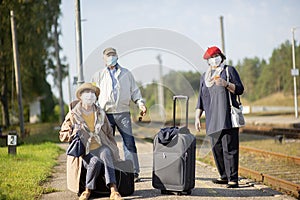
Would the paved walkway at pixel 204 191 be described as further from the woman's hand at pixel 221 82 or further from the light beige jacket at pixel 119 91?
the woman's hand at pixel 221 82

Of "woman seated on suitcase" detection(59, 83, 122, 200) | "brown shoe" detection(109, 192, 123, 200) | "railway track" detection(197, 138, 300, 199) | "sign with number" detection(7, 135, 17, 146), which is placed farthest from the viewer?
"sign with number" detection(7, 135, 17, 146)

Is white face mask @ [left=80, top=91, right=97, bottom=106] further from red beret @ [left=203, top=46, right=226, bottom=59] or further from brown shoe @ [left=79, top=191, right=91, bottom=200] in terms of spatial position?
red beret @ [left=203, top=46, right=226, bottom=59]

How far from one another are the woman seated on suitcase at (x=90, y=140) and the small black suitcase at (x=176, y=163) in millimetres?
606

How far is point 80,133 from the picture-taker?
5.96 metres

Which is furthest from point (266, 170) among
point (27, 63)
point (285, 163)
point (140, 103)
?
point (27, 63)

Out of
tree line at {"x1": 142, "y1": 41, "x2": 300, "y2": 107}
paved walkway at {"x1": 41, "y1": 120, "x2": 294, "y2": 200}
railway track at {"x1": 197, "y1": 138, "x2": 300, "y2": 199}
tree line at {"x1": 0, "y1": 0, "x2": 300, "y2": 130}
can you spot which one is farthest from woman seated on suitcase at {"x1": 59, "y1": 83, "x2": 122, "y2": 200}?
tree line at {"x1": 142, "y1": 41, "x2": 300, "y2": 107}

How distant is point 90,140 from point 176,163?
3.74 ft

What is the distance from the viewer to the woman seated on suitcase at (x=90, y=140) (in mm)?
5914

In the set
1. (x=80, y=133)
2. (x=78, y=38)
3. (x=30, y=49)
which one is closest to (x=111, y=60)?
(x=80, y=133)

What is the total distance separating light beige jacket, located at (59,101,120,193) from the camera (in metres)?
5.98

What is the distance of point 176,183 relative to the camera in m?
6.15

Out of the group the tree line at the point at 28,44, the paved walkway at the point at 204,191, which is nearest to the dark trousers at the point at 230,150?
the paved walkway at the point at 204,191

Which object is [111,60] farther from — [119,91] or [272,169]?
[272,169]

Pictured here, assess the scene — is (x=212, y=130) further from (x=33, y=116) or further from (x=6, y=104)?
(x=33, y=116)
